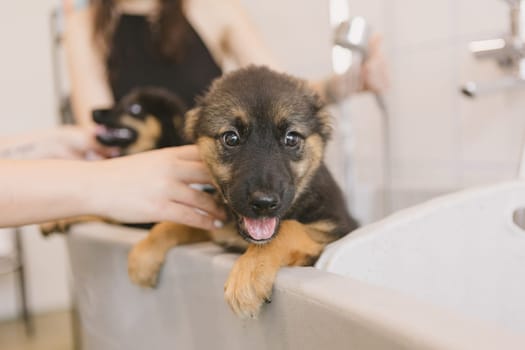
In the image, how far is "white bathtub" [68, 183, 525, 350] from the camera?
0.68 meters

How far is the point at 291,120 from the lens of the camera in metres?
1.06

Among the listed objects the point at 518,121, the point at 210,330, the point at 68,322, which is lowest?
the point at 68,322

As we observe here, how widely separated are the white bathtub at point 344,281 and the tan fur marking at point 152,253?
0.08ft

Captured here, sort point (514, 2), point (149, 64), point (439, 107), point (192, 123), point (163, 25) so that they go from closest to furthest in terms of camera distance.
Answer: point (192, 123), point (514, 2), point (439, 107), point (163, 25), point (149, 64)

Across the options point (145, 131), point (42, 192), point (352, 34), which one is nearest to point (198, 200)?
point (42, 192)

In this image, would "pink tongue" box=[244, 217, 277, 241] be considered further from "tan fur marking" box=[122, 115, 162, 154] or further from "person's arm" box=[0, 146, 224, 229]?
"tan fur marking" box=[122, 115, 162, 154]

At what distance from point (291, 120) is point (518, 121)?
0.94 metres

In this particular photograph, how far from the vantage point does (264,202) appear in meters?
0.88

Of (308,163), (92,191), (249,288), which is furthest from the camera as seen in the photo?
(308,163)

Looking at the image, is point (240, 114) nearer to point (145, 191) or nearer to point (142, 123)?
point (145, 191)

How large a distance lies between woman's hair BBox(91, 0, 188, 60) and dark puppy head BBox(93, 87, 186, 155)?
0.27 m

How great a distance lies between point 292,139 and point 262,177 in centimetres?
16

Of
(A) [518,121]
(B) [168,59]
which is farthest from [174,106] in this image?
(A) [518,121]

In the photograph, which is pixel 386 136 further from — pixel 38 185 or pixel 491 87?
pixel 38 185
